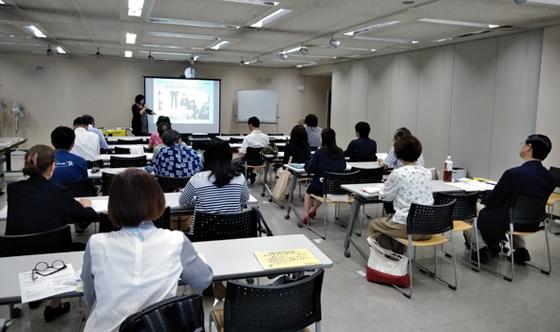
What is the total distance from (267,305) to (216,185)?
1.42 metres

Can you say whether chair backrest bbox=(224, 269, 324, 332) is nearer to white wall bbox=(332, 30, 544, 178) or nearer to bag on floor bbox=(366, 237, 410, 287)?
bag on floor bbox=(366, 237, 410, 287)

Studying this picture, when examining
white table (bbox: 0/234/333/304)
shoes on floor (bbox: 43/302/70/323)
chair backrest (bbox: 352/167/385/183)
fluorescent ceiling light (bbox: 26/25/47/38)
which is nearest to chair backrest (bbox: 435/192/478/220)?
chair backrest (bbox: 352/167/385/183)

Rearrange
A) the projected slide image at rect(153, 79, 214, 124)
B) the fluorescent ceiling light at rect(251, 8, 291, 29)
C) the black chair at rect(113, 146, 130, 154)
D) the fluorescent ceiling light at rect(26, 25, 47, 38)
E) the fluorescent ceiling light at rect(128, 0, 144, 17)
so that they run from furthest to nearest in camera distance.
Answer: the projected slide image at rect(153, 79, 214, 124)
the fluorescent ceiling light at rect(26, 25, 47, 38)
the black chair at rect(113, 146, 130, 154)
the fluorescent ceiling light at rect(251, 8, 291, 29)
the fluorescent ceiling light at rect(128, 0, 144, 17)

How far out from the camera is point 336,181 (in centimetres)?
500

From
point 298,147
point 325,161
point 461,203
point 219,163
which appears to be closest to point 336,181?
point 325,161

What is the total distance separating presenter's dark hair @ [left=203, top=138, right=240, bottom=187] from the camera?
3143 mm

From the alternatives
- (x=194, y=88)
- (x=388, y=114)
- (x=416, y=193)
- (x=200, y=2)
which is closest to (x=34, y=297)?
(x=416, y=193)

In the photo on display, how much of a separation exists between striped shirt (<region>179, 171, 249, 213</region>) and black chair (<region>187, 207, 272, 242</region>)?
0.78 ft

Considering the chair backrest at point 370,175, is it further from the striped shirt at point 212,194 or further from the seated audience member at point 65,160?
the seated audience member at point 65,160

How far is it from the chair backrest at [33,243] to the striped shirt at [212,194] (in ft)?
2.94

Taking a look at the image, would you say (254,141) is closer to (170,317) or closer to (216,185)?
(216,185)

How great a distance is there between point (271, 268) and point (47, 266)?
1.10 meters

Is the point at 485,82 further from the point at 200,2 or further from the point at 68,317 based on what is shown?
the point at 68,317

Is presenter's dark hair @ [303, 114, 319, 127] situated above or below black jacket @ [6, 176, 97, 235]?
above
